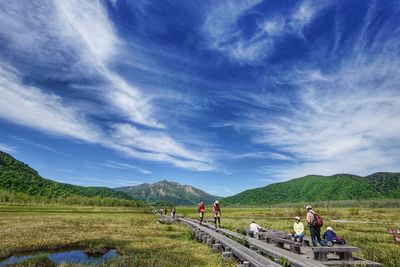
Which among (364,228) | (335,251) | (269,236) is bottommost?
(335,251)

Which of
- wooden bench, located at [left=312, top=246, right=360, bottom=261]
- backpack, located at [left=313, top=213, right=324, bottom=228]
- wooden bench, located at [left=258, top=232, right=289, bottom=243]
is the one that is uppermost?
backpack, located at [left=313, top=213, right=324, bottom=228]

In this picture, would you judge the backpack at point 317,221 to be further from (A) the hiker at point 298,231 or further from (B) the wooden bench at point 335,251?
(B) the wooden bench at point 335,251

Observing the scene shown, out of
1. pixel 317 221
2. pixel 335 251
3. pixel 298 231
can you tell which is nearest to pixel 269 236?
pixel 298 231

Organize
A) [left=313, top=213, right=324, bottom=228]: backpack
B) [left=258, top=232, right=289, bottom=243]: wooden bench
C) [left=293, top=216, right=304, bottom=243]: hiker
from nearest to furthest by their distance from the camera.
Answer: [left=313, top=213, right=324, bottom=228]: backpack, [left=293, top=216, right=304, bottom=243]: hiker, [left=258, top=232, right=289, bottom=243]: wooden bench

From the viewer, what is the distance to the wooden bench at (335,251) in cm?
1122

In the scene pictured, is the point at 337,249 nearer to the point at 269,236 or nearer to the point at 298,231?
the point at 298,231

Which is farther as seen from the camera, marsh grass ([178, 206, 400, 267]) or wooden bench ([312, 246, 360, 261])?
marsh grass ([178, 206, 400, 267])

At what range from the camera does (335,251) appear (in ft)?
36.7

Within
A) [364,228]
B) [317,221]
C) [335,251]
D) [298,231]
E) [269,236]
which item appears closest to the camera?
[335,251]

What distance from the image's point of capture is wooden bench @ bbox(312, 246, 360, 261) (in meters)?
11.2

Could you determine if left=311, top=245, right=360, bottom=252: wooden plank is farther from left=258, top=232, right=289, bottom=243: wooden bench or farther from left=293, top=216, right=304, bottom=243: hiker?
left=258, top=232, right=289, bottom=243: wooden bench

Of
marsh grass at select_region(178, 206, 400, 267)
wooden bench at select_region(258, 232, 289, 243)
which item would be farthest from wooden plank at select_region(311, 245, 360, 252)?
wooden bench at select_region(258, 232, 289, 243)

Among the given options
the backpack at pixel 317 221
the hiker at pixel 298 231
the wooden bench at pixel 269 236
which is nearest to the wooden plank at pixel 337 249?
the backpack at pixel 317 221

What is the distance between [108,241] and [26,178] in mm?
186340
